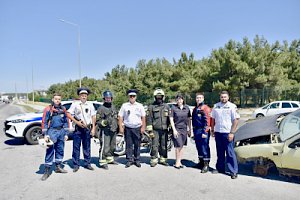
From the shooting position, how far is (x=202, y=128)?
5.53 metres

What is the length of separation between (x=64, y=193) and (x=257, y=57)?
24590mm

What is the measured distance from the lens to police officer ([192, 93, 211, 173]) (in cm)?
544

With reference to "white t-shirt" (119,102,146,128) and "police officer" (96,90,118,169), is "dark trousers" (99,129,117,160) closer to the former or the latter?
"police officer" (96,90,118,169)

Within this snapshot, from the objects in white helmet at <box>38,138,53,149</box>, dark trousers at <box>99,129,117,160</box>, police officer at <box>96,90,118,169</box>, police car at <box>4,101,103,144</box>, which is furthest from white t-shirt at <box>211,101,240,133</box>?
police car at <box>4,101,103,144</box>

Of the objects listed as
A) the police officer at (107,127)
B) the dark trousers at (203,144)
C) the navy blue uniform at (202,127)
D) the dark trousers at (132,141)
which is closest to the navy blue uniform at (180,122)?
the navy blue uniform at (202,127)

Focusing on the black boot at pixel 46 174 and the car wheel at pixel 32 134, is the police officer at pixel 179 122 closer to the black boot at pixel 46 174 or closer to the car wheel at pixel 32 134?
the black boot at pixel 46 174

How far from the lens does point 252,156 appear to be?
5.02 m

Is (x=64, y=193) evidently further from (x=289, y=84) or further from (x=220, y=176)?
(x=289, y=84)

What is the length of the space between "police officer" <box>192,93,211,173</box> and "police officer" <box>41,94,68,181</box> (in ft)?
9.59

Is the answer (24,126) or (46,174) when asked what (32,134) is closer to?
(24,126)

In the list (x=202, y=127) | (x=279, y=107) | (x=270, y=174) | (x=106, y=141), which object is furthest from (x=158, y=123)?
(x=279, y=107)

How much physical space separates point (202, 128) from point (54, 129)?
3.23 metres

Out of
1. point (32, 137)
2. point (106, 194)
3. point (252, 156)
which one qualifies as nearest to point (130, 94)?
point (106, 194)

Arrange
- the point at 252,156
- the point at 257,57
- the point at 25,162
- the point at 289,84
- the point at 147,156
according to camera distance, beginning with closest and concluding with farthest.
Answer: the point at 252,156, the point at 25,162, the point at 147,156, the point at 257,57, the point at 289,84
